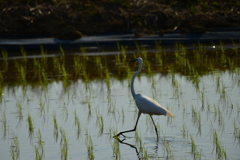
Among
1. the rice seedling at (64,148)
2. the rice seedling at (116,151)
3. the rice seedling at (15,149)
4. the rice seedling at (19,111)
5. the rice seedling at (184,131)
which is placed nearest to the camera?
the rice seedling at (64,148)

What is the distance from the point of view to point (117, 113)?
23.9 ft

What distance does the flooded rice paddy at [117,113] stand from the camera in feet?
17.9

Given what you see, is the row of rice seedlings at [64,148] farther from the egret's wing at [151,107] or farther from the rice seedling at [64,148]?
the egret's wing at [151,107]

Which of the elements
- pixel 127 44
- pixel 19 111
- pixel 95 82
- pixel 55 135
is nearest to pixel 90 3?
pixel 127 44

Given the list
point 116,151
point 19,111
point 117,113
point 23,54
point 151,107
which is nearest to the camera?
point 116,151

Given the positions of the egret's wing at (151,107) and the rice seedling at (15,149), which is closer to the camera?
the rice seedling at (15,149)

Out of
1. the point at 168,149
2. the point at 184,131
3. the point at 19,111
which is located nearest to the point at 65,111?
the point at 19,111

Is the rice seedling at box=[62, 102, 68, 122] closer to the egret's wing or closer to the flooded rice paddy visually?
the flooded rice paddy

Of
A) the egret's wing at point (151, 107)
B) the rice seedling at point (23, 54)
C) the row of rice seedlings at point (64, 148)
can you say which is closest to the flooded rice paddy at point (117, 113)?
the row of rice seedlings at point (64, 148)

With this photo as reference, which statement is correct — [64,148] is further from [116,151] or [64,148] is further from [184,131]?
[184,131]

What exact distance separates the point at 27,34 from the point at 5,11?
6.60 ft

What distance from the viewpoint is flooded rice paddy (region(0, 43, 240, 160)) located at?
5.46 m

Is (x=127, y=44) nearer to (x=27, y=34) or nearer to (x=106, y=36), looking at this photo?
(x=106, y=36)

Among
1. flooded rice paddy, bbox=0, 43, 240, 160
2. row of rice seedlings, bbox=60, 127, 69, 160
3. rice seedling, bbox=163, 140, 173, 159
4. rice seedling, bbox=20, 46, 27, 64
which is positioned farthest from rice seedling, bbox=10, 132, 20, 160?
rice seedling, bbox=20, 46, 27, 64
